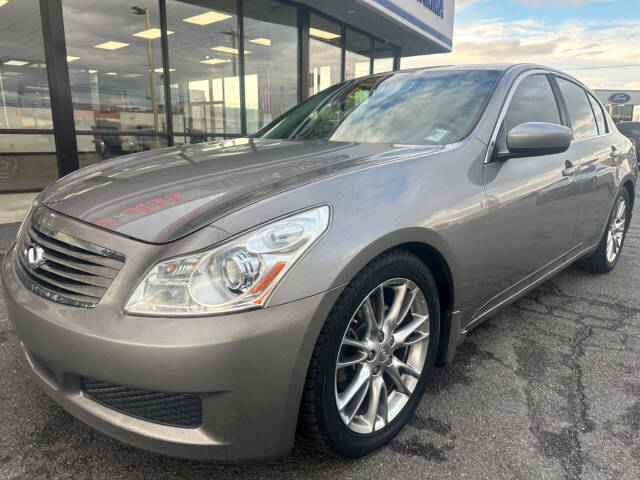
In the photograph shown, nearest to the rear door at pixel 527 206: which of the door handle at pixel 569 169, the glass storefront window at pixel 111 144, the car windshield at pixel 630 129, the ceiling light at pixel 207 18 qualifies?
the door handle at pixel 569 169

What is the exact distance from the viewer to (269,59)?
10164mm

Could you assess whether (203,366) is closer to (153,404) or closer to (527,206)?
(153,404)

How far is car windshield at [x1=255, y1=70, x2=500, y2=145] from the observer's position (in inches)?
92.0

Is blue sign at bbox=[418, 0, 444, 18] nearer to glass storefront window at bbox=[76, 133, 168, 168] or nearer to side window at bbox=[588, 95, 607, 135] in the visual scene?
glass storefront window at bbox=[76, 133, 168, 168]

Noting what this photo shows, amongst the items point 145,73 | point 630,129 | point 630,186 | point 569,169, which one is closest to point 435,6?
point 630,129

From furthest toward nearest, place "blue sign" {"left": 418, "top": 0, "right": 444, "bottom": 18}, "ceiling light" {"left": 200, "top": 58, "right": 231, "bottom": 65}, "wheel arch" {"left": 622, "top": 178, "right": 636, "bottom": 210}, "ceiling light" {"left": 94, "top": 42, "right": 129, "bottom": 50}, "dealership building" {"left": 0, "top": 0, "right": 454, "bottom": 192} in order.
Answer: "blue sign" {"left": 418, "top": 0, "right": 444, "bottom": 18} < "ceiling light" {"left": 200, "top": 58, "right": 231, "bottom": 65} < "ceiling light" {"left": 94, "top": 42, "right": 129, "bottom": 50} < "dealership building" {"left": 0, "top": 0, "right": 454, "bottom": 192} < "wheel arch" {"left": 622, "top": 178, "right": 636, "bottom": 210}

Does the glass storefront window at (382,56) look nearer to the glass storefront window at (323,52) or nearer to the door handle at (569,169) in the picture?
the glass storefront window at (323,52)

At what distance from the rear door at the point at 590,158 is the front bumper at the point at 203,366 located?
93.2 inches

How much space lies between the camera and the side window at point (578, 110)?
10.5ft

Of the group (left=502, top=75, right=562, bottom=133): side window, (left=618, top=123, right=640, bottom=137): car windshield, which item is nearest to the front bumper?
(left=502, top=75, right=562, bottom=133): side window

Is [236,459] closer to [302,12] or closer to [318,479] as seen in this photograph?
[318,479]

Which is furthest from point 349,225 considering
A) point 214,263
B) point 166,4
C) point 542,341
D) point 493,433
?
point 166,4

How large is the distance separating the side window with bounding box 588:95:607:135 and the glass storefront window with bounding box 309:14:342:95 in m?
7.83

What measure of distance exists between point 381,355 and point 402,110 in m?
1.42
